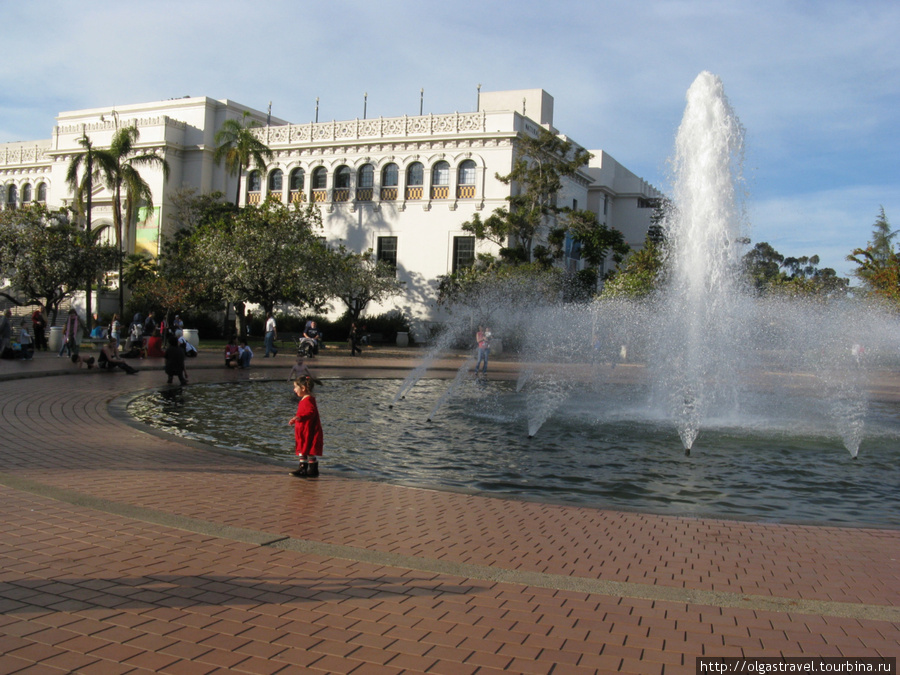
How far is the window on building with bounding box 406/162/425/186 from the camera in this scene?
50.3 m

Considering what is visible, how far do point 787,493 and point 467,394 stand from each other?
432 inches

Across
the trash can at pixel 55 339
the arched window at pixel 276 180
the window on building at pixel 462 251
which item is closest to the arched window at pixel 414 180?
the window on building at pixel 462 251

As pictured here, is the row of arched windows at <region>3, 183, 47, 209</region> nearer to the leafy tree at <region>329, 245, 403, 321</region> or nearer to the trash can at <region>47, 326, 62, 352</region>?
the leafy tree at <region>329, 245, 403, 321</region>

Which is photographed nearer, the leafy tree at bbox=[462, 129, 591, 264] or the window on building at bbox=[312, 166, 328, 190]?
the leafy tree at bbox=[462, 129, 591, 264]

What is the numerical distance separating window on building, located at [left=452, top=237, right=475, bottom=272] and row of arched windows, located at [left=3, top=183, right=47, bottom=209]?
36063mm

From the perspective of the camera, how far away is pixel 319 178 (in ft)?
175

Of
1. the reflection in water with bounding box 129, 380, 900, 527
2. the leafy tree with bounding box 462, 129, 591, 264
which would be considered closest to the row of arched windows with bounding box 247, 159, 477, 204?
the leafy tree with bounding box 462, 129, 591, 264

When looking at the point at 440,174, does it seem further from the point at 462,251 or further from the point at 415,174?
the point at 462,251

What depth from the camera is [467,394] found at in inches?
757

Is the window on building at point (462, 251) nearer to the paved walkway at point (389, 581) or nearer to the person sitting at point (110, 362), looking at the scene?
the person sitting at point (110, 362)

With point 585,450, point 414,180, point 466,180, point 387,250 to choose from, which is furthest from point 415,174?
point 585,450

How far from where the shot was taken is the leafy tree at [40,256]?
33.1 metres

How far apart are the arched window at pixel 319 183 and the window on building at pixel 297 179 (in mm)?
934

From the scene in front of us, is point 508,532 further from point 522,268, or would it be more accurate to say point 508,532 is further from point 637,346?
point 637,346
